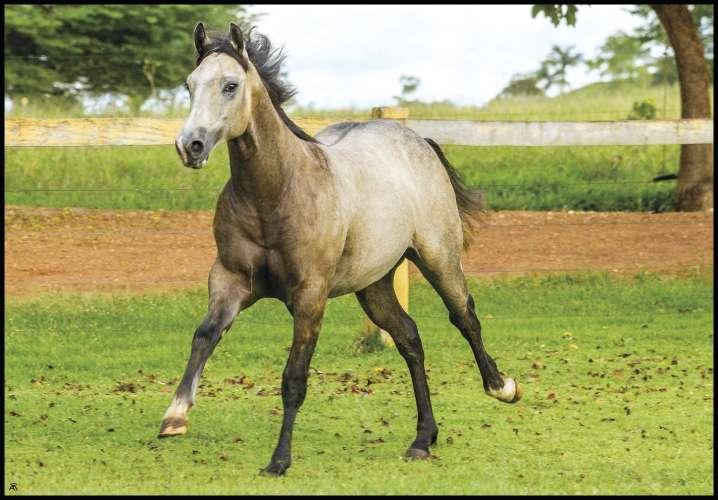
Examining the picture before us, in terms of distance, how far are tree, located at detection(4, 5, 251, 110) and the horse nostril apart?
18.0 m

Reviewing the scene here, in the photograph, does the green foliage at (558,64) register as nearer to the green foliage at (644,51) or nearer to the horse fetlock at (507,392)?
the green foliage at (644,51)

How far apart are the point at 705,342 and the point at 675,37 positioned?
6333mm

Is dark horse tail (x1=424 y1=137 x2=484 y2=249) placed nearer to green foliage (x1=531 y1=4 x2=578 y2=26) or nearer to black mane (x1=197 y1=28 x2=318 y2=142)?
black mane (x1=197 y1=28 x2=318 y2=142)

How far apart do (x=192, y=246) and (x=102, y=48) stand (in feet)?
40.3

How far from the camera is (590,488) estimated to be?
6391mm

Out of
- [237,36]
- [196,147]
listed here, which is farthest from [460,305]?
[196,147]

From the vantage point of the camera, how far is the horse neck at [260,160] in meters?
6.44

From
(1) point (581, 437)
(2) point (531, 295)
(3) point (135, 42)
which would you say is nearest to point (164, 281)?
(2) point (531, 295)

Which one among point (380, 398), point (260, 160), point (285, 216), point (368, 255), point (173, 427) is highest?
point (260, 160)

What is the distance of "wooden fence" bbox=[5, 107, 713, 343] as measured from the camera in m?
10.7

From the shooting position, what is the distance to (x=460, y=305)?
306 inches

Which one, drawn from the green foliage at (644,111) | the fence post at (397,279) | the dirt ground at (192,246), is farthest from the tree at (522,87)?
the fence post at (397,279)

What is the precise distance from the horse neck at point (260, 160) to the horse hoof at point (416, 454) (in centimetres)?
164

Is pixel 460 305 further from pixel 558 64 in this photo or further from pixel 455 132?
pixel 558 64
